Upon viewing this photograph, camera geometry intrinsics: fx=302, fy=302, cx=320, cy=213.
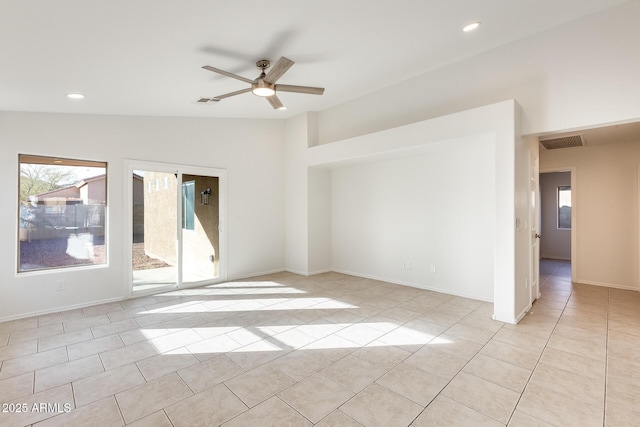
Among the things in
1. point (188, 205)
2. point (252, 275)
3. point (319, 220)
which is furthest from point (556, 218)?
point (188, 205)

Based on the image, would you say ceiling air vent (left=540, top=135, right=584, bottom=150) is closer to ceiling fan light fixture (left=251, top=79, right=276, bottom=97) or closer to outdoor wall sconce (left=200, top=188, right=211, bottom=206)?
ceiling fan light fixture (left=251, top=79, right=276, bottom=97)

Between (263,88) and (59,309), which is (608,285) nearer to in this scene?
(263,88)

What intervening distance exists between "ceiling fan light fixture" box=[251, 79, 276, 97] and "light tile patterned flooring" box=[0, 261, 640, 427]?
2.71m

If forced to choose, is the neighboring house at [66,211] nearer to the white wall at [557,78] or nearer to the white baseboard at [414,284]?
the white baseboard at [414,284]

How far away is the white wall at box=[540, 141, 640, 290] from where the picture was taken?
16.9 ft

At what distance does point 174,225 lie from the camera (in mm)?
5180

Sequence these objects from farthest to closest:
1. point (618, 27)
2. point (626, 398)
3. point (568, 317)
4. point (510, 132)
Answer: point (568, 317), point (510, 132), point (618, 27), point (626, 398)

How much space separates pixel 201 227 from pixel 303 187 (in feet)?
7.00

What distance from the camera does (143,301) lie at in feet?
14.8

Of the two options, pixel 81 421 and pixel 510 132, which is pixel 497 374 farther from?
pixel 81 421

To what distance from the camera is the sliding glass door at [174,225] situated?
4.78m

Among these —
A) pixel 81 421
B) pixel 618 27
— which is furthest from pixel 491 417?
pixel 618 27

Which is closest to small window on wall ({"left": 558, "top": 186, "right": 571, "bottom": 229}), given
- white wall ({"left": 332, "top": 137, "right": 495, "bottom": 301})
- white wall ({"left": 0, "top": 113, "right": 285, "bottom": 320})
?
white wall ({"left": 332, "top": 137, "right": 495, "bottom": 301})

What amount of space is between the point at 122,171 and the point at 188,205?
1172 millimetres
